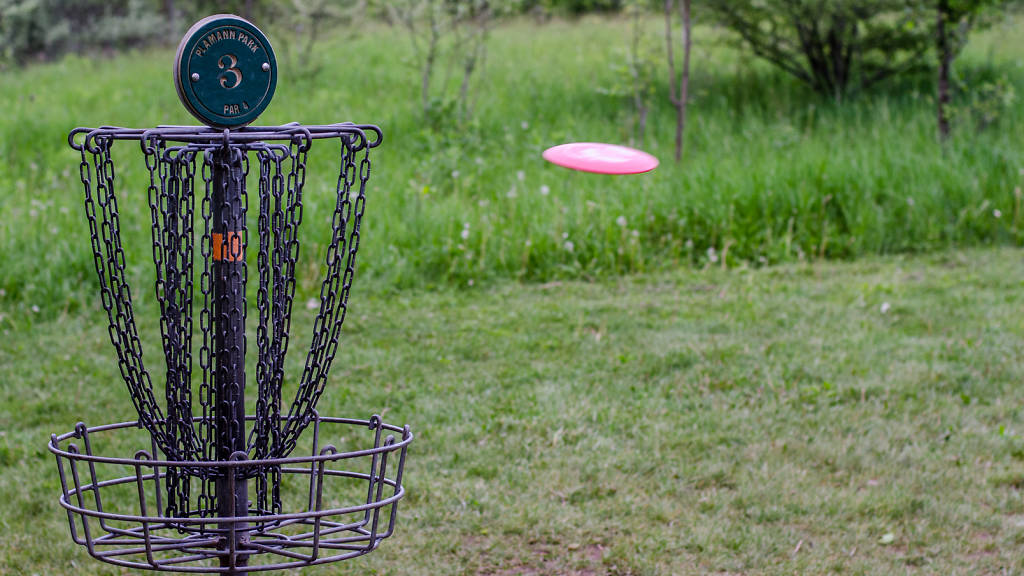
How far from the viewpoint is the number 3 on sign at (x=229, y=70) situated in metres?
1.87

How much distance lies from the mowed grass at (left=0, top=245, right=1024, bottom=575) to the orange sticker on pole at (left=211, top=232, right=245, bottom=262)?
1.64 metres

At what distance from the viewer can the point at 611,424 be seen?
14.2ft

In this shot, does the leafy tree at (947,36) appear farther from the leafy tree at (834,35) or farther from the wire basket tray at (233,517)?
the wire basket tray at (233,517)

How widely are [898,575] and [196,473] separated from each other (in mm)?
2318

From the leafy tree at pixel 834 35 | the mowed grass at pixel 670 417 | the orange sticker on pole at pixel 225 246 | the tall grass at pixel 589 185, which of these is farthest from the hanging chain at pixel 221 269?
the leafy tree at pixel 834 35

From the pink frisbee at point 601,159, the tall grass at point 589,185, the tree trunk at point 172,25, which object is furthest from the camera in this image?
the tree trunk at point 172,25

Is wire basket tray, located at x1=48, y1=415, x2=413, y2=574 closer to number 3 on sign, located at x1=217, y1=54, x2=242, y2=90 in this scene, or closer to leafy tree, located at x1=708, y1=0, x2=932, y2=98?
number 3 on sign, located at x1=217, y1=54, x2=242, y2=90

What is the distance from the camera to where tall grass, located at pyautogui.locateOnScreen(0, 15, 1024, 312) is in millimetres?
6680

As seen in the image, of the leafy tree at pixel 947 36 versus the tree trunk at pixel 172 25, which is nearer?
the leafy tree at pixel 947 36

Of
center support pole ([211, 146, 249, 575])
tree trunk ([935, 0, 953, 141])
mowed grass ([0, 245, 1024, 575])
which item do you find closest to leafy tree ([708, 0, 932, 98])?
tree trunk ([935, 0, 953, 141])

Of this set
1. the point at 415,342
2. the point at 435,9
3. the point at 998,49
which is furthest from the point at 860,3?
the point at 415,342

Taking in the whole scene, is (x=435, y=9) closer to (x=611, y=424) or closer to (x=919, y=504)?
(x=611, y=424)

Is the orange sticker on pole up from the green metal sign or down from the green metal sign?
down

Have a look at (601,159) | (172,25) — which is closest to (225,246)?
(601,159)
